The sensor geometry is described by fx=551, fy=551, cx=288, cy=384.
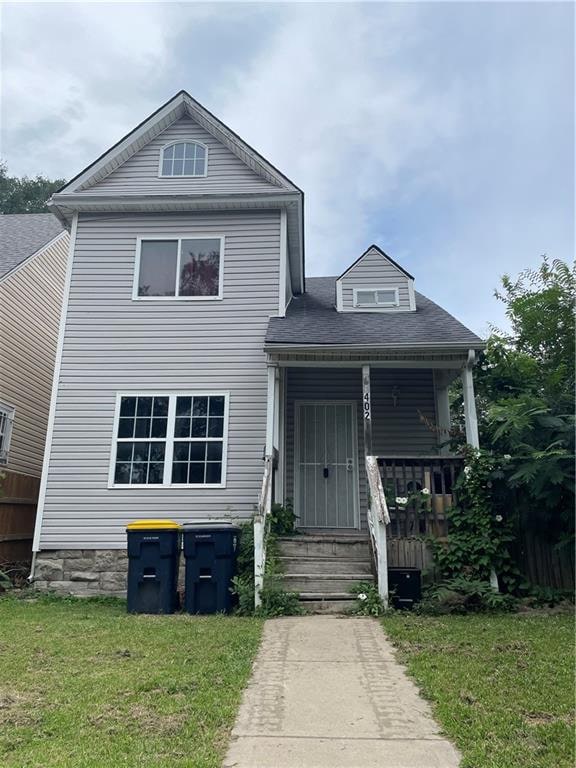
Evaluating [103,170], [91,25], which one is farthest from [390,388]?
[91,25]

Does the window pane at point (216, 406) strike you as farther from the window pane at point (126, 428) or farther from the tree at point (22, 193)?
the tree at point (22, 193)

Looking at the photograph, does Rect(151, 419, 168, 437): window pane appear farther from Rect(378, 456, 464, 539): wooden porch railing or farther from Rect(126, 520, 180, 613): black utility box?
Rect(378, 456, 464, 539): wooden porch railing

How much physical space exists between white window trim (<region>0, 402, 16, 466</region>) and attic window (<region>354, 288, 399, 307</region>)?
7.24 m

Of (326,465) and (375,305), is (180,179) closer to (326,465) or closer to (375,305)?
(375,305)

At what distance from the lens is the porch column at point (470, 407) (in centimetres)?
805

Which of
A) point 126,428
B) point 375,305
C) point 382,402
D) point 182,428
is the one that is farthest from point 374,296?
point 126,428

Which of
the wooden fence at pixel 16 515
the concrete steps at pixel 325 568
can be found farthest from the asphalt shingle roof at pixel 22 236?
the concrete steps at pixel 325 568

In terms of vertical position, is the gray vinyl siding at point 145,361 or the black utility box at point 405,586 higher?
the gray vinyl siding at point 145,361

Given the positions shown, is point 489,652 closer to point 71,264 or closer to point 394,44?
point 394,44

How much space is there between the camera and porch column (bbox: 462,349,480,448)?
317 inches

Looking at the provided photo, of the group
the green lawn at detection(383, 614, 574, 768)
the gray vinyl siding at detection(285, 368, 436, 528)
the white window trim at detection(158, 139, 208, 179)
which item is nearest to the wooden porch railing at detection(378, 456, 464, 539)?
the green lawn at detection(383, 614, 574, 768)

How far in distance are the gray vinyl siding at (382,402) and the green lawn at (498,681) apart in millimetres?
4159

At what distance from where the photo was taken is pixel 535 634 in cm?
545

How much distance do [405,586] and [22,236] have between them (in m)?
12.5
